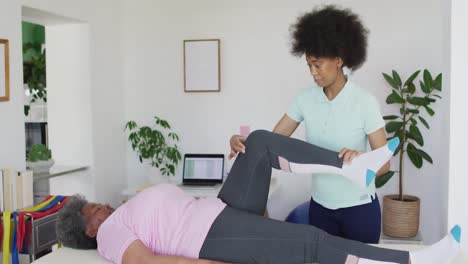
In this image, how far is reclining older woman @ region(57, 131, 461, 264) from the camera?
1.72m

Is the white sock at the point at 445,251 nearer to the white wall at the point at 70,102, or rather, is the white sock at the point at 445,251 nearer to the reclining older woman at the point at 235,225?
the reclining older woman at the point at 235,225

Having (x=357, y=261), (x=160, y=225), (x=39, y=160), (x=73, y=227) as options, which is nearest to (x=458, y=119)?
(x=357, y=261)

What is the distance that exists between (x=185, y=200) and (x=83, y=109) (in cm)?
195

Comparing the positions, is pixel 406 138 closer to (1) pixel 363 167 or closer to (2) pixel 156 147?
(1) pixel 363 167

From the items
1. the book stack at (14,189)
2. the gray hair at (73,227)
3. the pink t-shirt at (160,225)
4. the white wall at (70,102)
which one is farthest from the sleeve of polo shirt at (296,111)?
the white wall at (70,102)

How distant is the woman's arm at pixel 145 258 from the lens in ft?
Answer: 5.62

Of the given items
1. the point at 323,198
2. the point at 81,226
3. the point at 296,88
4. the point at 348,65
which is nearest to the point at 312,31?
the point at 348,65

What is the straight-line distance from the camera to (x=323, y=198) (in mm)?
2006

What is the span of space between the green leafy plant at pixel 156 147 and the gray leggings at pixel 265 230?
1972 mm

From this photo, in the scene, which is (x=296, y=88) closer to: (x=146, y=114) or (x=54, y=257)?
(x=146, y=114)

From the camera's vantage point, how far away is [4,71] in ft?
Answer: 8.75

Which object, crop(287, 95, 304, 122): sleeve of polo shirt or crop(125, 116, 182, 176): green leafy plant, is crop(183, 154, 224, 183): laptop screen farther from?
crop(287, 95, 304, 122): sleeve of polo shirt

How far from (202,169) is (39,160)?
4.08ft

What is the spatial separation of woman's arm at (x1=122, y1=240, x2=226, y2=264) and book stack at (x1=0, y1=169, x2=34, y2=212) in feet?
3.19
